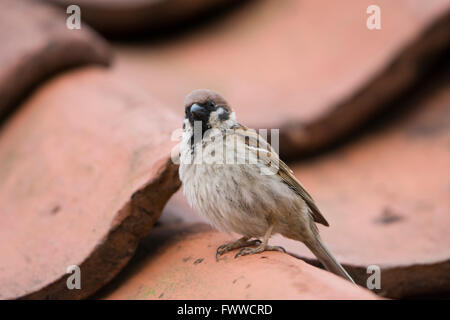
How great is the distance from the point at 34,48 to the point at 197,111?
1305mm

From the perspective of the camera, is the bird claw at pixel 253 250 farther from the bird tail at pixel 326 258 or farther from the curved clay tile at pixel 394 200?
the curved clay tile at pixel 394 200

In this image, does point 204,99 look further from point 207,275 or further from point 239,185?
point 207,275

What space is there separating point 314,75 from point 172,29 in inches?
54.2

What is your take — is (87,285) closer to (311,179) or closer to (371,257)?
(371,257)

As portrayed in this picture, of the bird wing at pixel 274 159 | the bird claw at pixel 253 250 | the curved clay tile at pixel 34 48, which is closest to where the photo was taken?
the bird claw at pixel 253 250

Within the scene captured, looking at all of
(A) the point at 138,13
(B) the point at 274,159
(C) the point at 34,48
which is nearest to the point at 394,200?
(B) the point at 274,159

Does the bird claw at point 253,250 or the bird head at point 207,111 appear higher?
the bird head at point 207,111

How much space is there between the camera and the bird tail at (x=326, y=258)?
7.20ft

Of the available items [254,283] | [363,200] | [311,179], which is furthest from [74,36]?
[254,283]

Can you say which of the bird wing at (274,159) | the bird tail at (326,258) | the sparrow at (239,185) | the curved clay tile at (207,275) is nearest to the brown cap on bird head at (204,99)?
the sparrow at (239,185)

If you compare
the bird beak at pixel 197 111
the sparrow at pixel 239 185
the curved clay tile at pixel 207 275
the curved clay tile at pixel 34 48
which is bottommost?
the curved clay tile at pixel 207 275

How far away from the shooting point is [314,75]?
3672 mm

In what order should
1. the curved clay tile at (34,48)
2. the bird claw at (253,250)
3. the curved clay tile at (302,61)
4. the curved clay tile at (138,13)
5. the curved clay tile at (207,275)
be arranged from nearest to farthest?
the curved clay tile at (207,275)
the bird claw at (253,250)
the curved clay tile at (34,48)
the curved clay tile at (302,61)
the curved clay tile at (138,13)

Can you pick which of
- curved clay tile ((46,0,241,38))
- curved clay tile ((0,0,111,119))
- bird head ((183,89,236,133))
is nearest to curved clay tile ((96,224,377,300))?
bird head ((183,89,236,133))
